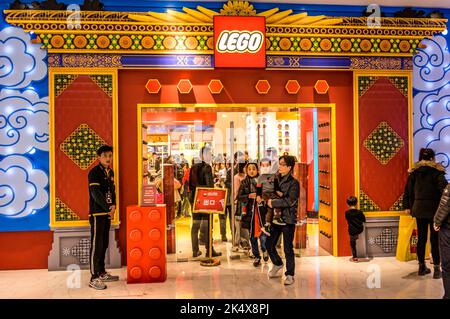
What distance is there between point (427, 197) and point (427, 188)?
0.11m

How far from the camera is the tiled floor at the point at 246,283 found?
491cm

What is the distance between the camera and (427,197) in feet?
18.0

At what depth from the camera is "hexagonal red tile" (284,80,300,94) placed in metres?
6.51

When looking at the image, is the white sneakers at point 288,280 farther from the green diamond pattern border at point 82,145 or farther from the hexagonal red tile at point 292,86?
the green diamond pattern border at point 82,145

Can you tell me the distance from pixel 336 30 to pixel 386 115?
1.44m

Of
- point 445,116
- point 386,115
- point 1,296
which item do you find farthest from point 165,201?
point 445,116

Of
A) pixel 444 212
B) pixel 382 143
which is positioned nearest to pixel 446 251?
pixel 444 212

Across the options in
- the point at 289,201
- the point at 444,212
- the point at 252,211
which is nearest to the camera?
the point at 444,212

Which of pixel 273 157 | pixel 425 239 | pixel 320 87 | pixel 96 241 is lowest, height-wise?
pixel 425 239

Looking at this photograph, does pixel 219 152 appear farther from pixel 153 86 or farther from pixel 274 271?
pixel 274 271

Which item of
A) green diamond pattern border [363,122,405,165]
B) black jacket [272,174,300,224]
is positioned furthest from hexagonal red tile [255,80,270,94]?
black jacket [272,174,300,224]

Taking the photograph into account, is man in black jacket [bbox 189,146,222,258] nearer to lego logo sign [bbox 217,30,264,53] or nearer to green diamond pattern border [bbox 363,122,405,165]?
lego logo sign [bbox 217,30,264,53]

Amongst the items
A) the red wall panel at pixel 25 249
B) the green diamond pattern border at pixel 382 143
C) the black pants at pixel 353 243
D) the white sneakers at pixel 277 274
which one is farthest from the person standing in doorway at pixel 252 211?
the red wall panel at pixel 25 249

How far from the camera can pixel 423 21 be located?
6598 millimetres
